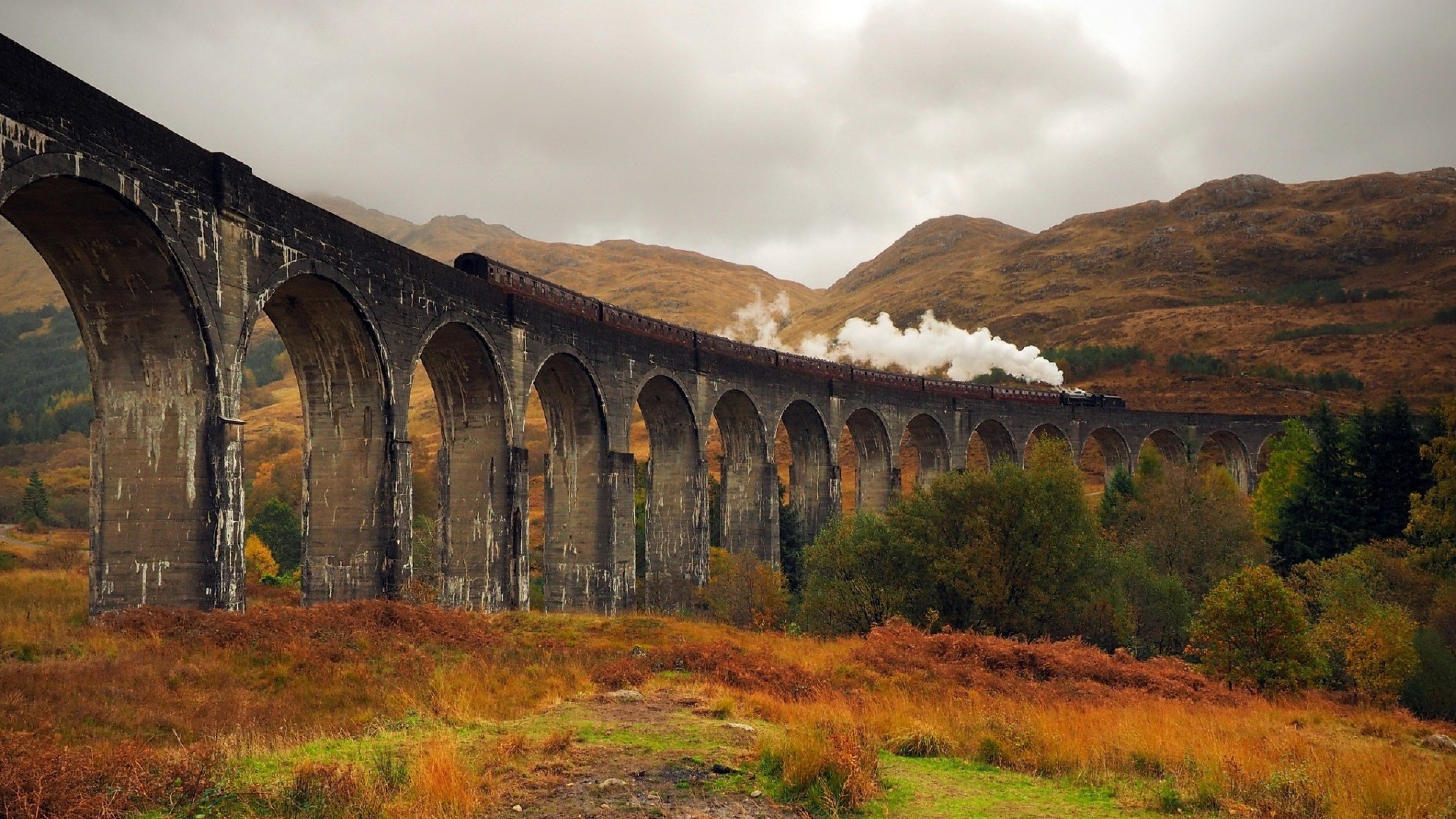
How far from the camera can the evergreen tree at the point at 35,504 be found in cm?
5656

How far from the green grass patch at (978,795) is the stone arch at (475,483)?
15.5 metres

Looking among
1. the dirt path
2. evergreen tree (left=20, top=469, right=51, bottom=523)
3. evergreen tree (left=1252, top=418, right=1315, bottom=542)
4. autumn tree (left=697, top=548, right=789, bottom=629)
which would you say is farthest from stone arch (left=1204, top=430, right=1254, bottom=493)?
evergreen tree (left=20, top=469, right=51, bottom=523)

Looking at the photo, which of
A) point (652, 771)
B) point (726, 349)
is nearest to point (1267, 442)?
point (726, 349)

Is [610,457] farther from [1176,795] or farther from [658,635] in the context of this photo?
[1176,795]

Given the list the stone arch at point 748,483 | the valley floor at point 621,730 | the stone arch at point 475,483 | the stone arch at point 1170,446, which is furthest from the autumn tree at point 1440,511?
the stone arch at point 1170,446

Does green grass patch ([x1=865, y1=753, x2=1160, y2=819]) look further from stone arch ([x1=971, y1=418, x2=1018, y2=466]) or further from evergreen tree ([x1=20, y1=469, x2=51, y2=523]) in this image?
evergreen tree ([x1=20, y1=469, x2=51, y2=523])

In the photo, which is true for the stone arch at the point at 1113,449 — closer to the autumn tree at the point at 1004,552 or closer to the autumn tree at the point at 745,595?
the autumn tree at the point at 745,595

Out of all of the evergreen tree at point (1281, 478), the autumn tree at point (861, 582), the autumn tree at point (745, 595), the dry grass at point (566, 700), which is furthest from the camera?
the evergreen tree at point (1281, 478)

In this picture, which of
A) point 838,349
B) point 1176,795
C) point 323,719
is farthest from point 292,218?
point 838,349

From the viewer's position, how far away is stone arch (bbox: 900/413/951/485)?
4534 cm

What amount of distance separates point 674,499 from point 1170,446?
134 ft

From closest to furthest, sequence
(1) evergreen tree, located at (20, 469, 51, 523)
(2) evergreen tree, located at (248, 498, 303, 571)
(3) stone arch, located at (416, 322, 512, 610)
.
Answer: (3) stone arch, located at (416, 322, 512, 610) < (2) evergreen tree, located at (248, 498, 303, 571) < (1) evergreen tree, located at (20, 469, 51, 523)

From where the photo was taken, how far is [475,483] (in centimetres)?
2283

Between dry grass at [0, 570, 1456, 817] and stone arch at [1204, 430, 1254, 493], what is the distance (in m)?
46.7
